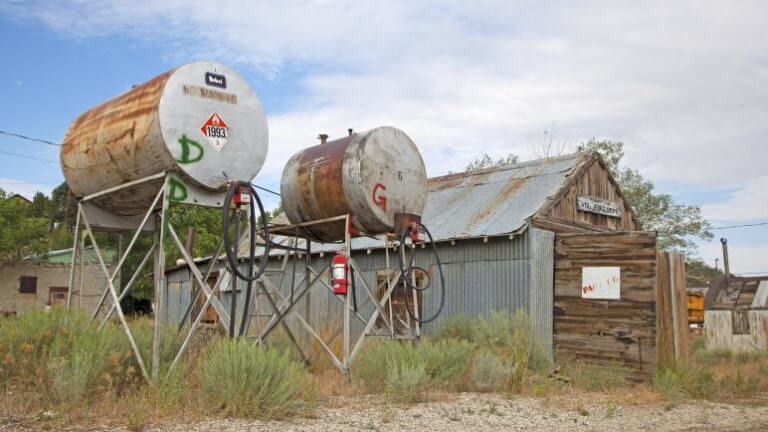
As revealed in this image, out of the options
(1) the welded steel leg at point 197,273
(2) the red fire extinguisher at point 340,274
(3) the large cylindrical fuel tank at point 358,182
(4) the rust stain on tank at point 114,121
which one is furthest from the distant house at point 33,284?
(2) the red fire extinguisher at point 340,274

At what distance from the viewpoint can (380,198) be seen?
11.2 m

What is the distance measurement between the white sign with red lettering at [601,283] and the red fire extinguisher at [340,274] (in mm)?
5233

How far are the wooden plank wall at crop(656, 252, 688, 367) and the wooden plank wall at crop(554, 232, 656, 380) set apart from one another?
0.23m

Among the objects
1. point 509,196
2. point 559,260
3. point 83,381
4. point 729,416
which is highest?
point 509,196

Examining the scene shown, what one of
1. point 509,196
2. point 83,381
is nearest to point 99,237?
point 509,196

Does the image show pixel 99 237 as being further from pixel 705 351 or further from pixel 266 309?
pixel 705 351

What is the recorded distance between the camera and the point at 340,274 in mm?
10516

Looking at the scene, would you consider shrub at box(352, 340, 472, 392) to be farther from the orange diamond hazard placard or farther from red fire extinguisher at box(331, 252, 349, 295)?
the orange diamond hazard placard

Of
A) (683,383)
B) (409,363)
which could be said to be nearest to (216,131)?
(409,363)

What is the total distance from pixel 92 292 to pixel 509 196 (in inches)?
977

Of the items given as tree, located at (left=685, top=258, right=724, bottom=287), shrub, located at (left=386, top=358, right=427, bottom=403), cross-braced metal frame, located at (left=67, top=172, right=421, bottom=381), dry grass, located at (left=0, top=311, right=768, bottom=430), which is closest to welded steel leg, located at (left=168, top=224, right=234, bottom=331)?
cross-braced metal frame, located at (left=67, top=172, right=421, bottom=381)

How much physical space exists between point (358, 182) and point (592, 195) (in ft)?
29.3

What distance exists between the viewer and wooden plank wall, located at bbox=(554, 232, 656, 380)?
41.4ft

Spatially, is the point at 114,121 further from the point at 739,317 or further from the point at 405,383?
the point at 739,317
